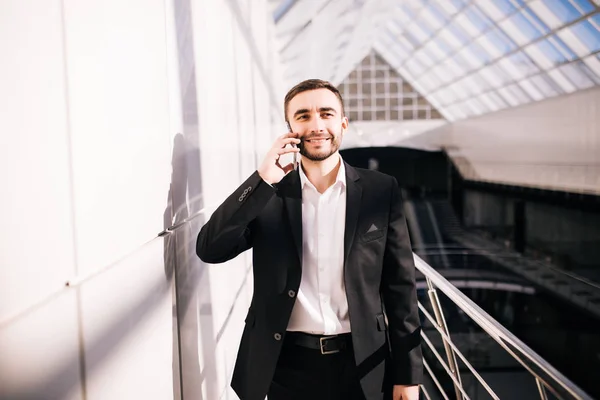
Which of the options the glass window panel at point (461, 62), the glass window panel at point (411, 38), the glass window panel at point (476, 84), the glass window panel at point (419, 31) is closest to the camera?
the glass window panel at point (419, 31)

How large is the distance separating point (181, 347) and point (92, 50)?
122cm

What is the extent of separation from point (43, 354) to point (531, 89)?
Answer: 87.2 feet

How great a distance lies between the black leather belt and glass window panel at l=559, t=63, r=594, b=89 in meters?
21.1

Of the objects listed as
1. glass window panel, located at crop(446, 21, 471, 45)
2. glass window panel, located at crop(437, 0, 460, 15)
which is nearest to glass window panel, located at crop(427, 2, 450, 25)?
glass window panel, located at crop(437, 0, 460, 15)

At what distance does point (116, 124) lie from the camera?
4.32ft

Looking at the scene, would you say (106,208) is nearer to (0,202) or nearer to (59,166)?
(59,166)

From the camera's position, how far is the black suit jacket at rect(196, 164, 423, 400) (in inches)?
72.2

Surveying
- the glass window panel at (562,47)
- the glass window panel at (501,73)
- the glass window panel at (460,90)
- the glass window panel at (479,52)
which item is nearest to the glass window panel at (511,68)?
the glass window panel at (501,73)

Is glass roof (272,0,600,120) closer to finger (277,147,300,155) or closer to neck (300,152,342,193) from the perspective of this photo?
neck (300,152,342,193)

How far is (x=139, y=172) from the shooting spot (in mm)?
1481

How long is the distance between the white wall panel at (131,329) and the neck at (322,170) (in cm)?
59

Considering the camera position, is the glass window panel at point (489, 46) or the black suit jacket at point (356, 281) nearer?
the black suit jacket at point (356, 281)

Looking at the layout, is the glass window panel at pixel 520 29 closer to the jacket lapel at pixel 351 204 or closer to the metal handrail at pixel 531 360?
the metal handrail at pixel 531 360

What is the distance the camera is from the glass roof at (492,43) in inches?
671
